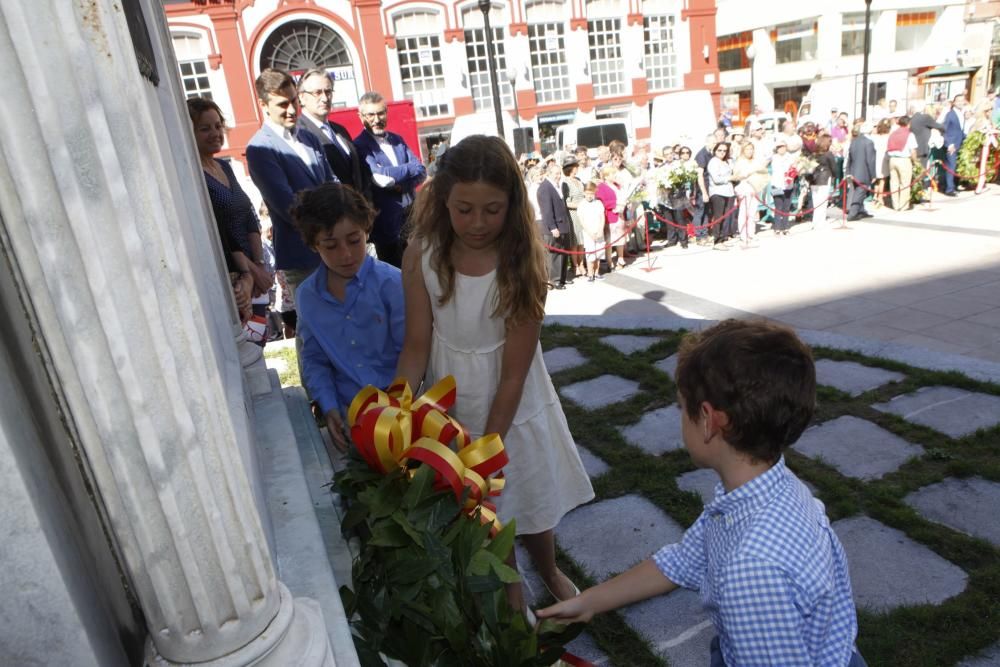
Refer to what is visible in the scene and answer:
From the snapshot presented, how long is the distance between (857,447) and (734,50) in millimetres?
43173

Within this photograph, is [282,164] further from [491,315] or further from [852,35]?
[852,35]

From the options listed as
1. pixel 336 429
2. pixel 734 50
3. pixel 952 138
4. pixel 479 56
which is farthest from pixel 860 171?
pixel 734 50

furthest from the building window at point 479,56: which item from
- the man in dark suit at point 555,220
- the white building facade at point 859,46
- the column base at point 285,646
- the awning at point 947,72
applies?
the column base at point 285,646

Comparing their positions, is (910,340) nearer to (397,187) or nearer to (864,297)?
(864,297)

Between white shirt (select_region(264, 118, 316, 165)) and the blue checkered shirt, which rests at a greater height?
white shirt (select_region(264, 118, 316, 165))

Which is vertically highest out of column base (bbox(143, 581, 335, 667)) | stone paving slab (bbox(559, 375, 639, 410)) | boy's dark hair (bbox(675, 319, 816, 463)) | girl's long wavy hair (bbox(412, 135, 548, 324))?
girl's long wavy hair (bbox(412, 135, 548, 324))

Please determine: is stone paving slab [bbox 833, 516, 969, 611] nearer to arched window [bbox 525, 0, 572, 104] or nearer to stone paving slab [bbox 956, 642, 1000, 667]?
stone paving slab [bbox 956, 642, 1000, 667]

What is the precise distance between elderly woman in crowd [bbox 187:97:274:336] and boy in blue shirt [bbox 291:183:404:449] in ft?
4.41

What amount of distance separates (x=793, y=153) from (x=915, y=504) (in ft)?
30.6

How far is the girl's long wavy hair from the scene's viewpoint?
6.79 ft

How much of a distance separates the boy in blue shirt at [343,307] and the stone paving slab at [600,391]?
2.43 meters

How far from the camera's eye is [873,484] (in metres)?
3.40

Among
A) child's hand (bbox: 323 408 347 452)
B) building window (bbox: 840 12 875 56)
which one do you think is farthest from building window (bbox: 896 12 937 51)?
child's hand (bbox: 323 408 347 452)

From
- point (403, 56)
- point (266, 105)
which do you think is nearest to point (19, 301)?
point (266, 105)
